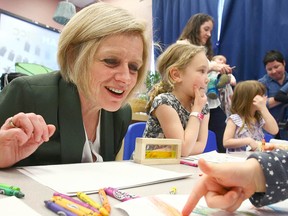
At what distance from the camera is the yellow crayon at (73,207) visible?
15.5 inches

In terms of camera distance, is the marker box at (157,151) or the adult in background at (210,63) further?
the adult in background at (210,63)

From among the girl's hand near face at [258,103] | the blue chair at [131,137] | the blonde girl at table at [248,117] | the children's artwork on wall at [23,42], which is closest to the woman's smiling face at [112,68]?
the blue chair at [131,137]

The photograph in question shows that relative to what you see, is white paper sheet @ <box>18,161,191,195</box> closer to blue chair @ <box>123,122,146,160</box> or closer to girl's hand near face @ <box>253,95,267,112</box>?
blue chair @ <box>123,122,146,160</box>

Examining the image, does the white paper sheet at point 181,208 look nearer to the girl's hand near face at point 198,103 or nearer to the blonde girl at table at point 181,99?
the blonde girl at table at point 181,99

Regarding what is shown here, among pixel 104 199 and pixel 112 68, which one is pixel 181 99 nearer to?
pixel 112 68

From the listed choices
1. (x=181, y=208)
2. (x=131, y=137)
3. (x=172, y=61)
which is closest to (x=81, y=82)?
(x=131, y=137)

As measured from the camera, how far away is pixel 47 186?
1.78 ft

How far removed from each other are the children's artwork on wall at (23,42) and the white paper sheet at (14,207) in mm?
2912

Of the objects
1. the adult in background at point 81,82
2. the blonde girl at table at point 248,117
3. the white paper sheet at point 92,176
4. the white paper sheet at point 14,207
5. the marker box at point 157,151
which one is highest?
the adult in background at point 81,82

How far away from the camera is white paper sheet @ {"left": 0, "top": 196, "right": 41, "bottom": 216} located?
0.40 m

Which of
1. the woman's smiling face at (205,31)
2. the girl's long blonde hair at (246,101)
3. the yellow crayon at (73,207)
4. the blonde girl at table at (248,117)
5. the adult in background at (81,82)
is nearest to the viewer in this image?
the yellow crayon at (73,207)

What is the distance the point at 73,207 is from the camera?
1.35 feet

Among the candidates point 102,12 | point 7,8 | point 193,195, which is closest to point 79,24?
point 102,12

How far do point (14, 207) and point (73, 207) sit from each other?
8 centimetres
